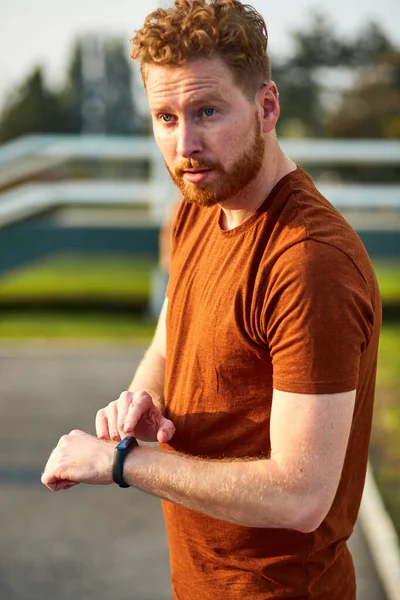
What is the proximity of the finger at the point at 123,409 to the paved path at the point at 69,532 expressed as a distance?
215 cm

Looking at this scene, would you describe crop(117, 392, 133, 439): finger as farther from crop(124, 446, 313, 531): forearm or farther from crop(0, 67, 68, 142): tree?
crop(0, 67, 68, 142): tree

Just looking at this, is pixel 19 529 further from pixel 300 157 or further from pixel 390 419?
pixel 300 157

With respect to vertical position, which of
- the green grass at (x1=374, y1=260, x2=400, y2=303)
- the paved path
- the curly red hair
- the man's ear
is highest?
the curly red hair

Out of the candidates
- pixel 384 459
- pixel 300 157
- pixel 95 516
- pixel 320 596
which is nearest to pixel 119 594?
pixel 95 516

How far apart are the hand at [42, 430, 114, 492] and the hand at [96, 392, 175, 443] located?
94 mm

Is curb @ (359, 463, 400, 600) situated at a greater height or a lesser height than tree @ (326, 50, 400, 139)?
lesser

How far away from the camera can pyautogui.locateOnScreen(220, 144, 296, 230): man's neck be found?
2.05 meters

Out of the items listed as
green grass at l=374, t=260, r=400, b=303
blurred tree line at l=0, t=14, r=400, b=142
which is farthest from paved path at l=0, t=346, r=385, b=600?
blurred tree line at l=0, t=14, r=400, b=142

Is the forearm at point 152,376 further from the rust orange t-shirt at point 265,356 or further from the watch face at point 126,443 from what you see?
the watch face at point 126,443

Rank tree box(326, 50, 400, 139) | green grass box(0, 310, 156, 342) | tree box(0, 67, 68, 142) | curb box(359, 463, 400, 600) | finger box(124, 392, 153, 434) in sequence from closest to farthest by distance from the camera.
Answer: finger box(124, 392, 153, 434) < curb box(359, 463, 400, 600) < green grass box(0, 310, 156, 342) < tree box(326, 50, 400, 139) < tree box(0, 67, 68, 142)

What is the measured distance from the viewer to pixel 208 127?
1995 millimetres

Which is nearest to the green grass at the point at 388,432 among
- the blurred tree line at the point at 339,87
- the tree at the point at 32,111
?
the blurred tree line at the point at 339,87

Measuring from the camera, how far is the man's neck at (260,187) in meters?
2.05

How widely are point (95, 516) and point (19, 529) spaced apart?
439 mm
